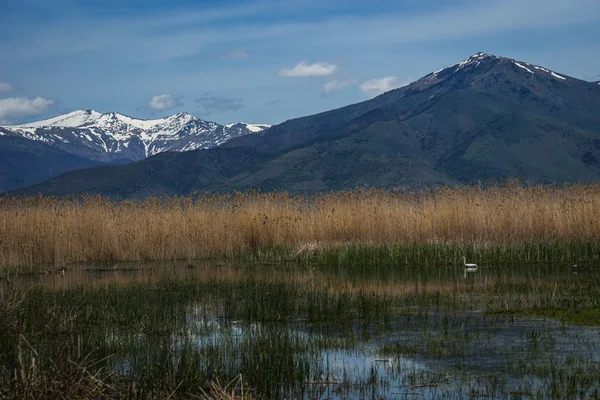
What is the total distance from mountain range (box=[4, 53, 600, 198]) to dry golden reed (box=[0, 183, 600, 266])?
93.9 meters

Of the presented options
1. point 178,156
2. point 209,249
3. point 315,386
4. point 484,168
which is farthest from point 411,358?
point 178,156

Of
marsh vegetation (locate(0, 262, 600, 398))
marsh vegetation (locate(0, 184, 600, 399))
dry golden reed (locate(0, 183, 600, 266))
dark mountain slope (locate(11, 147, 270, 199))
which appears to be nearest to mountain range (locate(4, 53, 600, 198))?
dark mountain slope (locate(11, 147, 270, 199))

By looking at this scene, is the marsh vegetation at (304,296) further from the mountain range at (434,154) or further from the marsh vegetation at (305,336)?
the mountain range at (434,154)

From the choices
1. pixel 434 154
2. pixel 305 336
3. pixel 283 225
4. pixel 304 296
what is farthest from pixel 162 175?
pixel 305 336

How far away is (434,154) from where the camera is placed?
524 feet

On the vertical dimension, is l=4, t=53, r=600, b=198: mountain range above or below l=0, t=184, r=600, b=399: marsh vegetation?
above

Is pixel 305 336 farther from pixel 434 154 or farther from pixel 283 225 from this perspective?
pixel 434 154

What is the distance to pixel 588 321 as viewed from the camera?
41.8 ft

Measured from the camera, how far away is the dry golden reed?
76.8 ft

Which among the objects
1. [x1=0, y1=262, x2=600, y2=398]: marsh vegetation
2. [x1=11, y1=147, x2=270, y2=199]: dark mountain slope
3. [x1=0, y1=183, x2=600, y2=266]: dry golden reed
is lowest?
[x1=0, y1=262, x2=600, y2=398]: marsh vegetation

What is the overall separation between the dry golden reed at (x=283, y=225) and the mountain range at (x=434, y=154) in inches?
3695

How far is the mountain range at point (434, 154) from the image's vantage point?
449ft

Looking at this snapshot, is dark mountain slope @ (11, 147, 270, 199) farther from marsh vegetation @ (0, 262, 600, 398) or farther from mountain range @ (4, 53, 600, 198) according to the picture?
marsh vegetation @ (0, 262, 600, 398)

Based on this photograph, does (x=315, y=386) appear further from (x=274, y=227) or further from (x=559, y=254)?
(x=274, y=227)
